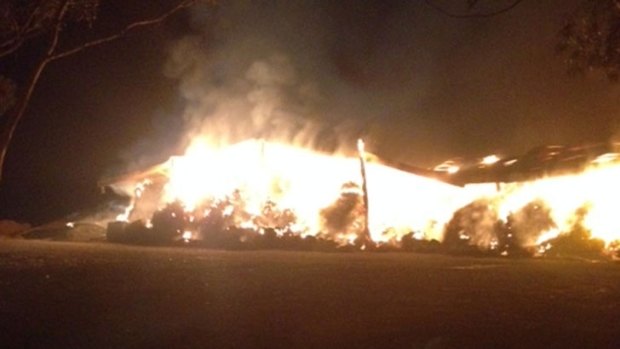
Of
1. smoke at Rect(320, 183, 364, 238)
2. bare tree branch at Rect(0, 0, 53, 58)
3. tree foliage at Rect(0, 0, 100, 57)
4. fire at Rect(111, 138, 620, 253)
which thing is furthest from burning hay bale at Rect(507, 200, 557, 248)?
bare tree branch at Rect(0, 0, 53, 58)

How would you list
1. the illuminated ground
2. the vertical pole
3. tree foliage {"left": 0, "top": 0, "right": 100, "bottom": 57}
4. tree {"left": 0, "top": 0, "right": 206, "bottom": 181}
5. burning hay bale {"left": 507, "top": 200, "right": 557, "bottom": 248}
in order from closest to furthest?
the illuminated ground < tree {"left": 0, "top": 0, "right": 206, "bottom": 181} < tree foliage {"left": 0, "top": 0, "right": 100, "bottom": 57} < burning hay bale {"left": 507, "top": 200, "right": 557, "bottom": 248} < the vertical pole

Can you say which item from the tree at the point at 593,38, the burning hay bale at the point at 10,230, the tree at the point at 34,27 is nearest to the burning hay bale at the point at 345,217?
the tree at the point at 34,27

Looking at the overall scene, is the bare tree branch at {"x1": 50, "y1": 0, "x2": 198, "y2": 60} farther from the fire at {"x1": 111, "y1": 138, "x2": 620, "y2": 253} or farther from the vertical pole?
the vertical pole

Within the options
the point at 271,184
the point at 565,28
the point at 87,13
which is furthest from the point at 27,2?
the point at 565,28

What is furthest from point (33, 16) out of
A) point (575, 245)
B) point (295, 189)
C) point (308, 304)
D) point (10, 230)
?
point (575, 245)

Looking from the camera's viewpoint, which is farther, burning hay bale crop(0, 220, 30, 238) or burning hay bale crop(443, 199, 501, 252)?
burning hay bale crop(0, 220, 30, 238)

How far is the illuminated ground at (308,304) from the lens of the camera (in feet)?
19.9

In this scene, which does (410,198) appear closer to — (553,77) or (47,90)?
(553,77)

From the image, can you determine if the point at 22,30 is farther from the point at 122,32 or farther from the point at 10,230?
the point at 10,230

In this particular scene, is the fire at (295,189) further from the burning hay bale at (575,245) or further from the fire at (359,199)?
the burning hay bale at (575,245)

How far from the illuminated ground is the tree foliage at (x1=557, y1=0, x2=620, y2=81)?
3.11 meters

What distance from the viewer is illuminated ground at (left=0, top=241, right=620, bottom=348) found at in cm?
607

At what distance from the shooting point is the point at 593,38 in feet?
35.9

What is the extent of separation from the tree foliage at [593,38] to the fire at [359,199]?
Answer: 150 inches
